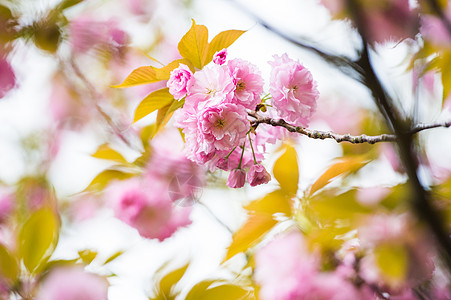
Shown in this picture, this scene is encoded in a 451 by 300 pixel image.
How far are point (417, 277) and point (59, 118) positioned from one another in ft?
6.51

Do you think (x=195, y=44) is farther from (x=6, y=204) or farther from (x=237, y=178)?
(x=6, y=204)

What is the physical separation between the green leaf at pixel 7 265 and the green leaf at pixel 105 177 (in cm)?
28

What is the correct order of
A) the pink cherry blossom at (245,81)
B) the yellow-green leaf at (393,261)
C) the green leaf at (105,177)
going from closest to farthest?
the yellow-green leaf at (393,261), the pink cherry blossom at (245,81), the green leaf at (105,177)

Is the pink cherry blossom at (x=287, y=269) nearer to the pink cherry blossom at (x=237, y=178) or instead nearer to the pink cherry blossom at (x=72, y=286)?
the pink cherry blossom at (x=237, y=178)

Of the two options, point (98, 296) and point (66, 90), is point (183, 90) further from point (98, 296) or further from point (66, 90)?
point (66, 90)

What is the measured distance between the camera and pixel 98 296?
68 centimetres

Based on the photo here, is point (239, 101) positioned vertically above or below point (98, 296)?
above

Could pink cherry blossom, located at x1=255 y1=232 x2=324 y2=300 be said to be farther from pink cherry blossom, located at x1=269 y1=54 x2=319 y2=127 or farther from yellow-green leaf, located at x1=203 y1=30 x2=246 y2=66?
yellow-green leaf, located at x1=203 y1=30 x2=246 y2=66

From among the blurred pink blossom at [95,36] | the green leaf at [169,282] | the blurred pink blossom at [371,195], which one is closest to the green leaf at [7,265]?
the green leaf at [169,282]

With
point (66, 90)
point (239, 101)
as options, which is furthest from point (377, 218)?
point (66, 90)

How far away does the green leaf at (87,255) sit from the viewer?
0.70 m

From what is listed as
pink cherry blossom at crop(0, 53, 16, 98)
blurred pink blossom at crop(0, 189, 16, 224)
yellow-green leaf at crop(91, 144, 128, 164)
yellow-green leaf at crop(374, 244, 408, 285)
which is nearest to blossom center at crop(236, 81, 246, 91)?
yellow-green leaf at crop(374, 244, 408, 285)

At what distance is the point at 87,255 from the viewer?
0.70m

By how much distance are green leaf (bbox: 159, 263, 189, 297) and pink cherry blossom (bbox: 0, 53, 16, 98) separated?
36.1 inches
